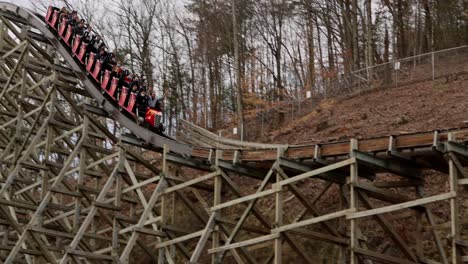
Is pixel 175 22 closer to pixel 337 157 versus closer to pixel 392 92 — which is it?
pixel 392 92

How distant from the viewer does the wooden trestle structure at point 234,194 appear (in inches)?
445

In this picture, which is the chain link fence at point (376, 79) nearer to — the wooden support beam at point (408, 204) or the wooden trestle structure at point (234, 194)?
the wooden trestle structure at point (234, 194)

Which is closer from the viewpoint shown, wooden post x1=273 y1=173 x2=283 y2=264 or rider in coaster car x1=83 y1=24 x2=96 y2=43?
wooden post x1=273 y1=173 x2=283 y2=264

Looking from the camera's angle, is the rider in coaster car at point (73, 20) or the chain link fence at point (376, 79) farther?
the chain link fence at point (376, 79)

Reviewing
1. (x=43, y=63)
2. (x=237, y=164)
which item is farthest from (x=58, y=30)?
(x=237, y=164)

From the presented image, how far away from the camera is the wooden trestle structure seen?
11.3 meters

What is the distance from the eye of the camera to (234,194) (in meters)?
14.0

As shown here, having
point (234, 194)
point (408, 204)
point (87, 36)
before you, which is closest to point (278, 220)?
point (234, 194)

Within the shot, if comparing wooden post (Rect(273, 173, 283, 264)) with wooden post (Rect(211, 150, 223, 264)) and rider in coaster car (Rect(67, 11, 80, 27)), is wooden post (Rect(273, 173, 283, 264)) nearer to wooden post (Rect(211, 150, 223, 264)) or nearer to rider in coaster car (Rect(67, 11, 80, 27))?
wooden post (Rect(211, 150, 223, 264))

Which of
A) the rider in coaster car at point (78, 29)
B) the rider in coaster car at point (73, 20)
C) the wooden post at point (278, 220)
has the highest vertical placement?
the rider in coaster car at point (73, 20)

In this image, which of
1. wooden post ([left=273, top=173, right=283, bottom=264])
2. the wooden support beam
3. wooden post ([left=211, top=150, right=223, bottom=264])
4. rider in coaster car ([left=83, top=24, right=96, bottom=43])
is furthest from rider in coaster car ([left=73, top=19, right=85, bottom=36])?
the wooden support beam

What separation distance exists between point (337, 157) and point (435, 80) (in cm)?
1206

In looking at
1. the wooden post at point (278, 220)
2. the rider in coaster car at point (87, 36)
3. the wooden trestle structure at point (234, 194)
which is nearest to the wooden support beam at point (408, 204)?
the wooden trestle structure at point (234, 194)

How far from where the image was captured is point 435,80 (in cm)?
2292
